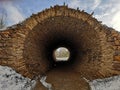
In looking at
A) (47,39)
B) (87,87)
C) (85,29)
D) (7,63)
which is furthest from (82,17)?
(7,63)

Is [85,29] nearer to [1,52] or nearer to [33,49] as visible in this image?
[33,49]

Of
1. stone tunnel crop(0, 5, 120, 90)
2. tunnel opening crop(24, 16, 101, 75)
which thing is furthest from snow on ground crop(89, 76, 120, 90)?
tunnel opening crop(24, 16, 101, 75)

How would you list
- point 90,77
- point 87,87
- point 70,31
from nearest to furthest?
point 87,87 → point 90,77 → point 70,31

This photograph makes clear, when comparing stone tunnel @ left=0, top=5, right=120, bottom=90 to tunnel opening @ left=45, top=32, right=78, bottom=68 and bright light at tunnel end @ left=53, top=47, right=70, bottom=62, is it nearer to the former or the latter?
tunnel opening @ left=45, top=32, right=78, bottom=68

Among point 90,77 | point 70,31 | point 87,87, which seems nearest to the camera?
point 87,87

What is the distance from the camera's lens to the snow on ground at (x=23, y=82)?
6879 millimetres

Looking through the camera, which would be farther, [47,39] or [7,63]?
[47,39]


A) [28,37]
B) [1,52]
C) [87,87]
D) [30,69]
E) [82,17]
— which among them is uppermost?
[82,17]

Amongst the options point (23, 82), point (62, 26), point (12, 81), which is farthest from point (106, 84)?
point (12, 81)

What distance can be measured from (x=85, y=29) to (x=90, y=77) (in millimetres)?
1529

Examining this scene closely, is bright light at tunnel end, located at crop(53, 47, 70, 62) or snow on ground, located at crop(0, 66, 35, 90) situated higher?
bright light at tunnel end, located at crop(53, 47, 70, 62)

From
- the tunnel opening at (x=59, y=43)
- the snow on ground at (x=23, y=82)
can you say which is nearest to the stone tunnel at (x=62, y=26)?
the snow on ground at (x=23, y=82)

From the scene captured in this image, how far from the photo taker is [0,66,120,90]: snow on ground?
22.6 feet

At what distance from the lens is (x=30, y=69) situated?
7.45 meters
